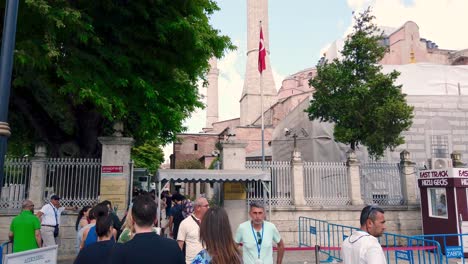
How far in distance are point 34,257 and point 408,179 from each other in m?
12.9

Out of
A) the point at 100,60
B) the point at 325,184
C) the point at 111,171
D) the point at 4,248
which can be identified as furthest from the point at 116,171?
the point at 325,184

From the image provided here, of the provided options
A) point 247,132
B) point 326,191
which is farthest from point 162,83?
point 247,132

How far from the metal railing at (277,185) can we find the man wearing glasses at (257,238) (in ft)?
26.3

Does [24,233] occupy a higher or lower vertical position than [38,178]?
lower

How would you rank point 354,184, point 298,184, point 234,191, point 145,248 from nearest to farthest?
point 145,248 → point 234,191 → point 298,184 → point 354,184

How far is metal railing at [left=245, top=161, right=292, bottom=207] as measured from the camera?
12.9 m

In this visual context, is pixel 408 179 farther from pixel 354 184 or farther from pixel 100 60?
pixel 100 60

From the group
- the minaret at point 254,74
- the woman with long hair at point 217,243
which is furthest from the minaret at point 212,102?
the woman with long hair at point 217,243

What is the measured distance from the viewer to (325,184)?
43.7 feet

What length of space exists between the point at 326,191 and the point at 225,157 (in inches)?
159

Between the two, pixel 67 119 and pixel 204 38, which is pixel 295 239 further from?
pixel 67 119

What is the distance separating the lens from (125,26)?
37.2 feet

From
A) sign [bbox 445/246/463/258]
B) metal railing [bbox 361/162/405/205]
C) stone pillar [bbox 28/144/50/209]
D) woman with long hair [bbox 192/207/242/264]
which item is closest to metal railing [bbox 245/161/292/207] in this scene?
metal railing [bbox 361/162/405/205]

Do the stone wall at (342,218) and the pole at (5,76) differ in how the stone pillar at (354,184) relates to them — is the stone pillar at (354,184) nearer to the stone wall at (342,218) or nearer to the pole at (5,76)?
the stone wall at (342,218)
